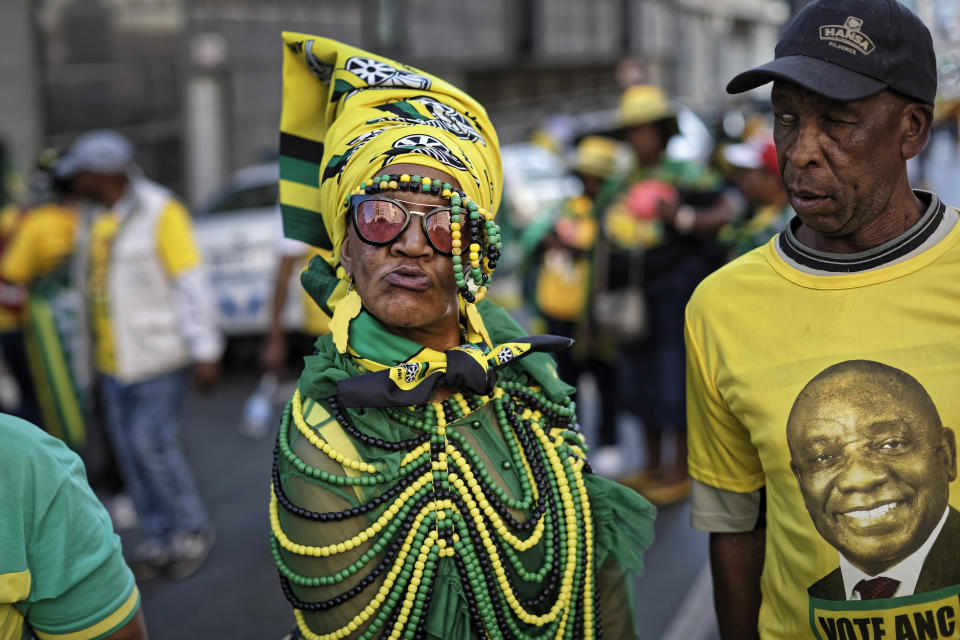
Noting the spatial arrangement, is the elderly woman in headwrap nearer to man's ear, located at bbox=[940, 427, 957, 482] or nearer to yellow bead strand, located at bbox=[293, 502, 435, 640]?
yellow bead strand, located at bbox=[293, 502, 435, 640]

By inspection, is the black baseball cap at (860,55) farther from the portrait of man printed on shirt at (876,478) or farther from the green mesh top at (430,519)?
the green mesh top at (430,519)

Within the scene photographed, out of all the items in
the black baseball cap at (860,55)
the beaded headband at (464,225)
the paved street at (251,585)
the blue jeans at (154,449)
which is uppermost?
the black baseball cap at (860,55)

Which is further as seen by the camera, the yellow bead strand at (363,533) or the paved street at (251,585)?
the paved street at (251,585)

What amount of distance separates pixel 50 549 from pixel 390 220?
86cm

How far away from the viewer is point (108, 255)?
4.92 m

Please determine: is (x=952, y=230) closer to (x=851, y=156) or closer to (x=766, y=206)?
(x=851, y=156)

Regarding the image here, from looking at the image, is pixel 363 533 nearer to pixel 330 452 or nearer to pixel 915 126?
pixel 330 452

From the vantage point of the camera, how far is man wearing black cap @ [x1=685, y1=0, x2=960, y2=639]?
196cm

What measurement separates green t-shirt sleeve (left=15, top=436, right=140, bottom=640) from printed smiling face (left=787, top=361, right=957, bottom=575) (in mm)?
1320

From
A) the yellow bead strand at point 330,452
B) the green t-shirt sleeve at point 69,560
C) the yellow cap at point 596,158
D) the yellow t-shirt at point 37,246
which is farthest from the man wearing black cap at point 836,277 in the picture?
the yellow t-shirt at point 37,246

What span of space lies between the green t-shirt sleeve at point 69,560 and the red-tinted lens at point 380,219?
710 mm

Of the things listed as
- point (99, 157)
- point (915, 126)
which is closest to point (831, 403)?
point (915, 126)

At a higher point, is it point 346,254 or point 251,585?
point 346,254

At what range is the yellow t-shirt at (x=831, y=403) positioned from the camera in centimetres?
196
